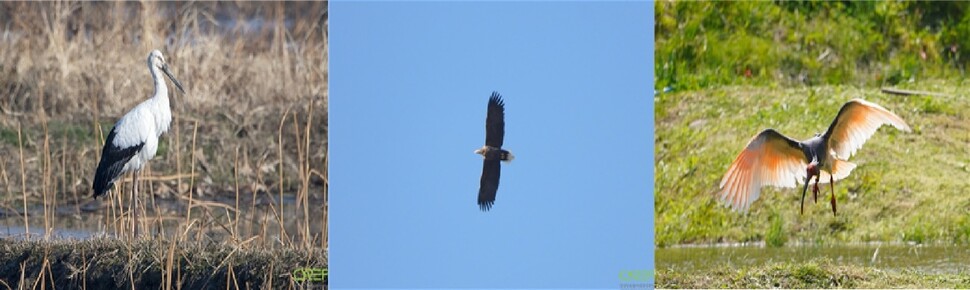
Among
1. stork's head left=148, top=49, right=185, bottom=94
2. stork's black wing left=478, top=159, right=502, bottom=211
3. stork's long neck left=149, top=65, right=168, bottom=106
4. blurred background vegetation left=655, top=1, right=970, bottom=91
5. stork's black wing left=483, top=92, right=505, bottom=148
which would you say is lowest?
stork's black wing left=478, top=159, right=502, bottom=211

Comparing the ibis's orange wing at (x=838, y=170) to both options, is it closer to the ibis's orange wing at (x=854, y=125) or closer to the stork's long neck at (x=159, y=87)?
the ibis's orange wing at (x=854, y=125)

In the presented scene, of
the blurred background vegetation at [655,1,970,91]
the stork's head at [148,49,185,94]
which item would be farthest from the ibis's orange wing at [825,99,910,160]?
the stork's head at [148,49,185,94]

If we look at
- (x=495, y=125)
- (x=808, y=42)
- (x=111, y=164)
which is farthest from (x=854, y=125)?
(x=111, y=164)

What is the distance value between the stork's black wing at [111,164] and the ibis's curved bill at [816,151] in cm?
310

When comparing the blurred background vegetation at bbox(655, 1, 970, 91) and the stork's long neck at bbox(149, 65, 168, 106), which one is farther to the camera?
the blurred background vegetation at bbox(655, 1, 970, 91)

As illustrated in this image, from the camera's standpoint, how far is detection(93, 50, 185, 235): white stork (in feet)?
25.0

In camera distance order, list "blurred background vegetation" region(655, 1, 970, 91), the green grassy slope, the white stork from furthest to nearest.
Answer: "blurred background vegetation" region(655, 1, 970, 91) < the green grassy slope < the white stork

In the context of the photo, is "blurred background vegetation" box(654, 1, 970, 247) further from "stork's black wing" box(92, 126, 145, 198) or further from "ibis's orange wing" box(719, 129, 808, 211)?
"stork's black wing" box(92, 126, 145, 198)

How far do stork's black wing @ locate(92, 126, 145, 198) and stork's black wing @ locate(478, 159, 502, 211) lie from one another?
1684mm

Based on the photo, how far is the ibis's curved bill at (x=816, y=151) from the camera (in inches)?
310

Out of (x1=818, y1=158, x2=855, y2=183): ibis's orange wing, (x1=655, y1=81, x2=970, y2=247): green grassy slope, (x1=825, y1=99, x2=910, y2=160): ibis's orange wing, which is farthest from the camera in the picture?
(x1=655, y1=81, x2=970, y2=247): green grassy slope

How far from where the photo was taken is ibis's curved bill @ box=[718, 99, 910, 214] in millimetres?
7871

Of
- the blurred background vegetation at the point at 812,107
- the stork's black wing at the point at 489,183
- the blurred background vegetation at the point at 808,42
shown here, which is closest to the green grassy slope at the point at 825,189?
the blurred background vegetation at the point at 812,107

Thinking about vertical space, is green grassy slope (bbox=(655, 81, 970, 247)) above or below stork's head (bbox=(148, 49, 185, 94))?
below
